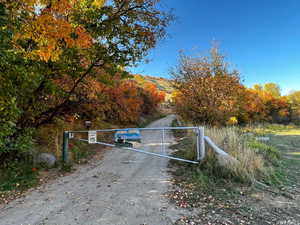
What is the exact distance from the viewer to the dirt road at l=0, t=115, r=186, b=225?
8.07ft

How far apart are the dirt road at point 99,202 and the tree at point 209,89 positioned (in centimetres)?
618

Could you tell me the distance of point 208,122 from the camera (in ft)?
32.4

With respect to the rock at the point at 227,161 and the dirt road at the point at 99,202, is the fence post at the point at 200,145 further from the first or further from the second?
A: the dirt road at the point at 99,202

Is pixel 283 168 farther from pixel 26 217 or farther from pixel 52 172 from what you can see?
pixel 52 172

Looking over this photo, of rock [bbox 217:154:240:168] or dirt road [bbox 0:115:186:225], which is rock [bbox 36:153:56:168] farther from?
rock [bbox 217:154:240:168]

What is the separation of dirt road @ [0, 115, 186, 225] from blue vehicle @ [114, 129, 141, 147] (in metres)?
0.85

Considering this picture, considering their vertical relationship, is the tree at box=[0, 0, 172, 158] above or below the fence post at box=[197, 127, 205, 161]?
above

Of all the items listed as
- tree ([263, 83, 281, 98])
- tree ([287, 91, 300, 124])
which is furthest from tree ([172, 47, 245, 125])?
tree ([263, 83, 281, 98])

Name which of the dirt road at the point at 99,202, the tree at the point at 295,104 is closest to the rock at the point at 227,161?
the dirt road at the point at 99,202

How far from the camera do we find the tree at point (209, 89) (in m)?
9.29

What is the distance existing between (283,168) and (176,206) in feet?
14.8

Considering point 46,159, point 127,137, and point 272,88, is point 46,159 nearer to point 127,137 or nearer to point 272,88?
point 127,137

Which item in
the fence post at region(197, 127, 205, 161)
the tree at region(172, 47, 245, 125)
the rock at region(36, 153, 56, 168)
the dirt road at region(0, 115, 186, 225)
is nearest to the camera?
the dirt road at region(0, 115, 186, 225)

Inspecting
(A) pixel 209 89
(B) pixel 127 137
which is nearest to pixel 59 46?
(B) pixel 127 137
